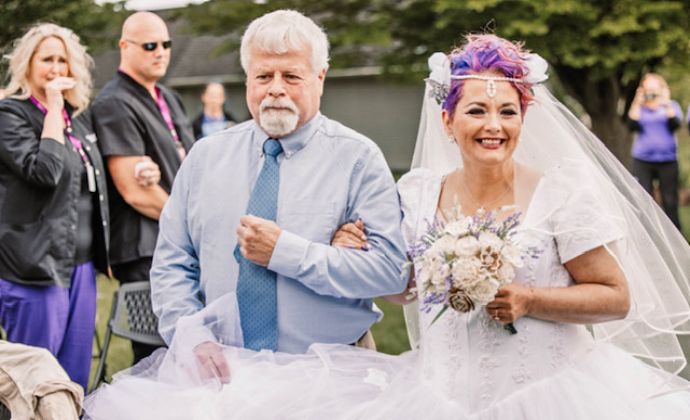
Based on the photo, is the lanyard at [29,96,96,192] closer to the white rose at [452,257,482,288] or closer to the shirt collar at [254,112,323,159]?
the shirt collar at [254,112,323,159]

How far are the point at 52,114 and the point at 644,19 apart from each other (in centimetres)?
1159

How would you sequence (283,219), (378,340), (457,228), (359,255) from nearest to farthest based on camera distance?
(457,228), (359,255), (283,219), (378,340)

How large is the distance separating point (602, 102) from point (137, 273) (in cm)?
1344

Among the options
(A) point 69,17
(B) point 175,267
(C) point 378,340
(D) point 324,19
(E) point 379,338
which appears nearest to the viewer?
(B) point 175,267

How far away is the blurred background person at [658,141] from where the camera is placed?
13195 millimetres

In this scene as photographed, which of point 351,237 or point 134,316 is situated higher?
point 351,237

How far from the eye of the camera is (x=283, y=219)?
3871 mm

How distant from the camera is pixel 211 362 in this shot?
3.71 m

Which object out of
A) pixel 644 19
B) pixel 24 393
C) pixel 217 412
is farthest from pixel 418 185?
pixel 644 19

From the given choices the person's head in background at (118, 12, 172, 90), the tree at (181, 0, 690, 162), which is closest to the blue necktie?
the person's head in background at (118, 12, 172, 90)

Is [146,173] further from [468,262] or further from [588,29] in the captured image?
[588,29]

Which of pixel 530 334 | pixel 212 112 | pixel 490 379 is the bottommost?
pixel 490 379

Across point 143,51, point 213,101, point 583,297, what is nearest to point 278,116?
point 583,297

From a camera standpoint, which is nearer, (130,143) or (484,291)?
(484,291)
